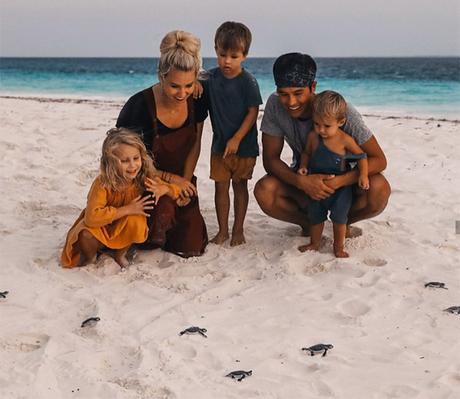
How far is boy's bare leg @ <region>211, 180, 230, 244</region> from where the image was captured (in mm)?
3980

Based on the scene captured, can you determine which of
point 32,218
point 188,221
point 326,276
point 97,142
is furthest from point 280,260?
point 97,142

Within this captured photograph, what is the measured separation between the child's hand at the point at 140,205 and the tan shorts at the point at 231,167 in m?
0.59

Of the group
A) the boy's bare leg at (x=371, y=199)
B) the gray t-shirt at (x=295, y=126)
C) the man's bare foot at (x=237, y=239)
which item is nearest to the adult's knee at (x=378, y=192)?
the boy's bare leg at (x=371, y=199)

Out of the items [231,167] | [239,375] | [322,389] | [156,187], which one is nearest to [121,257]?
[156,187]

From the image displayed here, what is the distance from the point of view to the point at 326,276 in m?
3.46

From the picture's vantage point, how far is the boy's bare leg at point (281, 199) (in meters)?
3.81

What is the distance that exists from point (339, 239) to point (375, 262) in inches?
10.1

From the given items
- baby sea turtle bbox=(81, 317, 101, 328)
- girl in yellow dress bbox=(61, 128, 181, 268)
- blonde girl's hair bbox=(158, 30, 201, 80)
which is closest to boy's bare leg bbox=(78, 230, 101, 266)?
girl in yellow dress bbox=(61, 128, 181, 268)

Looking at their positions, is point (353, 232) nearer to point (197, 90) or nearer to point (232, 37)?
point (197, 90)

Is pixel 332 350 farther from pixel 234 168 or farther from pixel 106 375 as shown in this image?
pixel 234 168

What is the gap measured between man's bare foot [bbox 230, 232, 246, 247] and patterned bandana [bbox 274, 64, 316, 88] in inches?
42.0

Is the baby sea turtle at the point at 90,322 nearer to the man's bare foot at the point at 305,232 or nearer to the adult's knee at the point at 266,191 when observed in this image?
the adult's knee at the point at 266,191

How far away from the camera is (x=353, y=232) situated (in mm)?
4062

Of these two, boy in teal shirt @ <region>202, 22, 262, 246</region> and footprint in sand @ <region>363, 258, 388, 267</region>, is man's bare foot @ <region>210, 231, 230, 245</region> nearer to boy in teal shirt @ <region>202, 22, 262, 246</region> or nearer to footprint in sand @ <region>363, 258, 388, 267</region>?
boy in teal shirt @ <region>202, 22, 262, 246</region>
